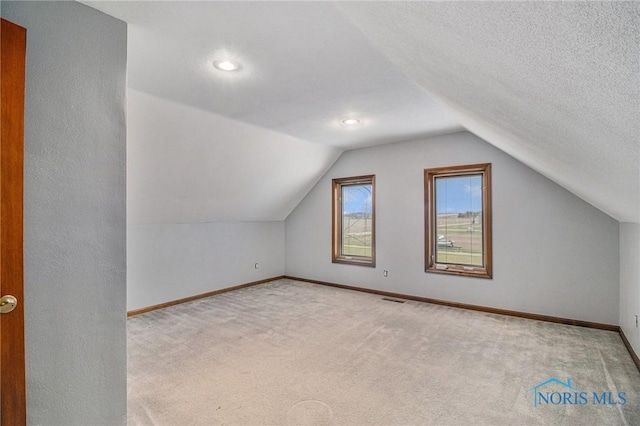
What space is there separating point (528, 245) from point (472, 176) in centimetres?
115

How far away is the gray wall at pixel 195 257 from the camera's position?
13.8 ft

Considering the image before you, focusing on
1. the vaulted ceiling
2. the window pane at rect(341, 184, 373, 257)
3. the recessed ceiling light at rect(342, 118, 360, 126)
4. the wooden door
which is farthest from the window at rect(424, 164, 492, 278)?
the wooden door

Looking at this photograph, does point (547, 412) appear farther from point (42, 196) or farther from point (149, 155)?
point (149, 155)

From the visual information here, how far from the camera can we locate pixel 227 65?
231 cm

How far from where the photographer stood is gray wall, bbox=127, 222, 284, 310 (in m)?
4.21

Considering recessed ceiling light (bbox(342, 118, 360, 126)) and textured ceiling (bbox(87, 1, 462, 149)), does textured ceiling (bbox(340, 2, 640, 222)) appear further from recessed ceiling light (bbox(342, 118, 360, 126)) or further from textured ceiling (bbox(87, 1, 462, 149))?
recessed ceiling light (bbox(342, 118, 360, 126))

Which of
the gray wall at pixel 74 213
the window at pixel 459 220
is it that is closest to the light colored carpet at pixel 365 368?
Answer: the gray wall at pixel 74 213

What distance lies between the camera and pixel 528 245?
391cm

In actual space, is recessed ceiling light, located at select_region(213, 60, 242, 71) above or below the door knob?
above

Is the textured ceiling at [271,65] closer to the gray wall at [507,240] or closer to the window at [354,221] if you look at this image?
the gray wall at [507,240]

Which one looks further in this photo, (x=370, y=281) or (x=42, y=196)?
(x=370, y=281)

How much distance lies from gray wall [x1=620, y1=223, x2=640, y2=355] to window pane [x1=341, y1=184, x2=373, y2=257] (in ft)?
10.1

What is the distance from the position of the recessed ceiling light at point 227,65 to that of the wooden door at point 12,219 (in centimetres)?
116

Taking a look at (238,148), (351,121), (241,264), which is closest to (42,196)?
(238,148)
